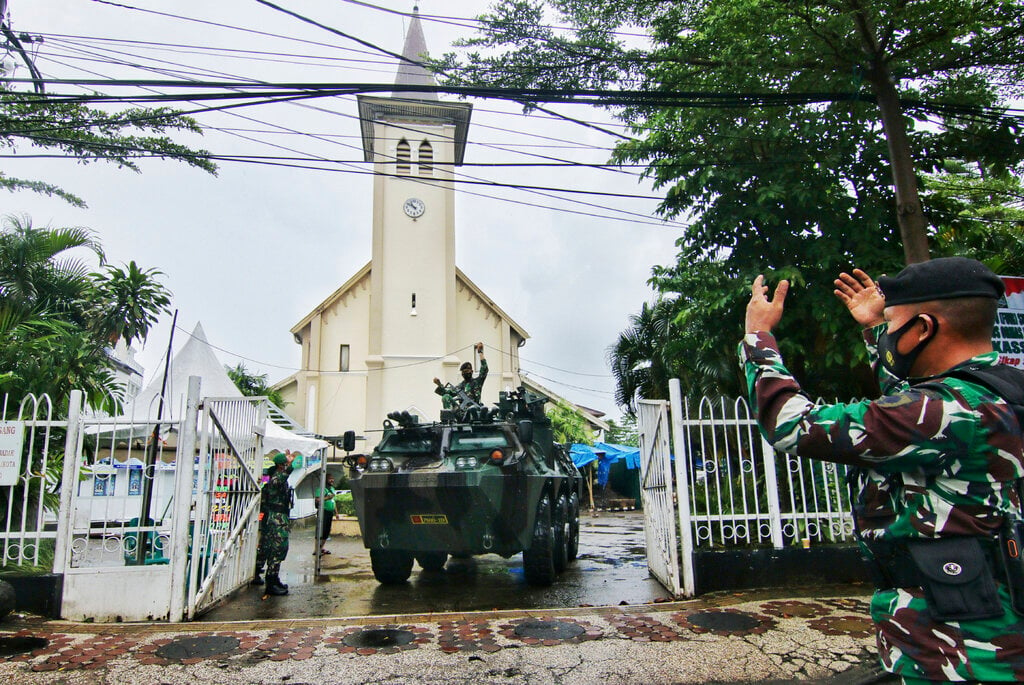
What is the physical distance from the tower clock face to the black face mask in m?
25.5

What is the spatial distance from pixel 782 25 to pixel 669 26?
1.92 m

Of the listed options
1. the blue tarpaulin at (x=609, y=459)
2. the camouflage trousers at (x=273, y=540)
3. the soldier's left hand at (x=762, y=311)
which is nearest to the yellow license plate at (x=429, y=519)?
the camouflage trousers at (x=273, y=540)

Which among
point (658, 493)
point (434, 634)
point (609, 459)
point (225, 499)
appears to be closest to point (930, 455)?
point (434, 634)

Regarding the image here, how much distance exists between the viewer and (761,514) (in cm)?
677

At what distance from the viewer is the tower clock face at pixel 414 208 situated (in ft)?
87.5

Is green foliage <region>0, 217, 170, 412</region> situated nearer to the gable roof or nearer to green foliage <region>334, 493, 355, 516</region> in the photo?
green foliage <region>334, 493, 355, 516</region>

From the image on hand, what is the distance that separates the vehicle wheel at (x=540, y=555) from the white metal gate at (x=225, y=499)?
3.07 m

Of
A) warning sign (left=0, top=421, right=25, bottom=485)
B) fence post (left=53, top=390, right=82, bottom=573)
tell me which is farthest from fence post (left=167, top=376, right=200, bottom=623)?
warning sign (left=0, top=421, right=25, bottom=485)

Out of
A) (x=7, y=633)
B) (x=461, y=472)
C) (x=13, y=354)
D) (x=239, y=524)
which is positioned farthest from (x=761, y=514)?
(x=13, y=354)

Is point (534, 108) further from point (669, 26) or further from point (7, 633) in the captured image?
point (7, 633)

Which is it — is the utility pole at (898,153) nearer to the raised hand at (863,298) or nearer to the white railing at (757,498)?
the white railing at (757,498)

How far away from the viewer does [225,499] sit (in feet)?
22.9

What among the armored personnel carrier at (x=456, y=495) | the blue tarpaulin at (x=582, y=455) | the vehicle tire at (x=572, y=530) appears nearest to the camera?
the armored personnel carrier at (x=456, y=495)

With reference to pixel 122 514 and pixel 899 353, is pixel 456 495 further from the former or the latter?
pixel 899 353
